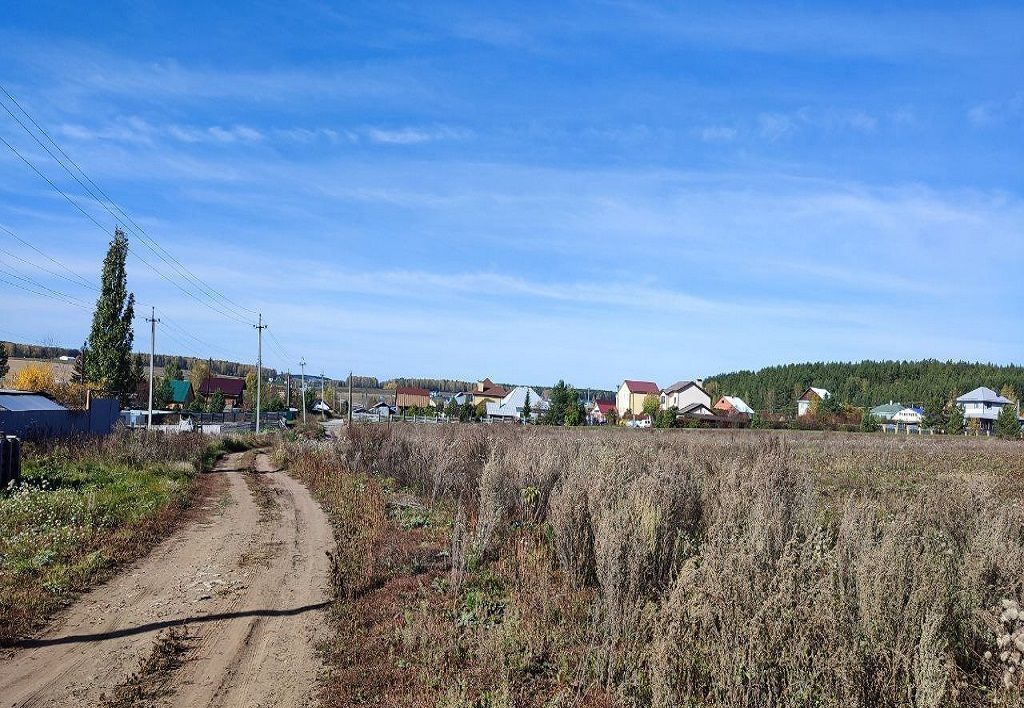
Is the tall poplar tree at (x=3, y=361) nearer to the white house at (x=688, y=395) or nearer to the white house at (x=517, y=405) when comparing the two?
the white house at (x=517, y=405)

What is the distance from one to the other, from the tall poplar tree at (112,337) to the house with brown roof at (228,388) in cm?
5356

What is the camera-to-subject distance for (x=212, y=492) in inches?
665

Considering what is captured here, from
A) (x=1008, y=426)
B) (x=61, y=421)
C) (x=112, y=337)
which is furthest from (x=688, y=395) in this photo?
(x=61, y=421)

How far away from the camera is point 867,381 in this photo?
165 meters

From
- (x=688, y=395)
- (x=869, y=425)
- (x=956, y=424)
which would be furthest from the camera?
(x=688, y=395)

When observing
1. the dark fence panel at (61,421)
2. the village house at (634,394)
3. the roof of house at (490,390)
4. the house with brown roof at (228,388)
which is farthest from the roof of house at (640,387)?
the dark fence panel at (61,421)

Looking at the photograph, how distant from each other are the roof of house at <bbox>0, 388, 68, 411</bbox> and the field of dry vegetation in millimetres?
19409

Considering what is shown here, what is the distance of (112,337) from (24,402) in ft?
57.4

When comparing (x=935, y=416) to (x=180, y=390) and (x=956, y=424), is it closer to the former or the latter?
(x=956, y=424)

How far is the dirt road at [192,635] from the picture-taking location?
5.39 m

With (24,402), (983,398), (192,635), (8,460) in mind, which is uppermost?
(983,398)

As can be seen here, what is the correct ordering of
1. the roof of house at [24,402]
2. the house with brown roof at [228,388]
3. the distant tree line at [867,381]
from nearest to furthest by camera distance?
the roof of house at [24,402] → the house with brown roof at [228,388] → the distant tree line at [867,381]

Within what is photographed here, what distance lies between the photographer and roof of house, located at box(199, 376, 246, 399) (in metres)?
96.9

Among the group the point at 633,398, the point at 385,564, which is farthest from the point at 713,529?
the point at 633,398
